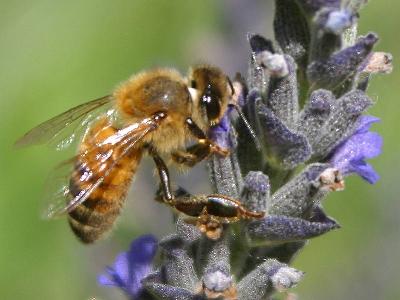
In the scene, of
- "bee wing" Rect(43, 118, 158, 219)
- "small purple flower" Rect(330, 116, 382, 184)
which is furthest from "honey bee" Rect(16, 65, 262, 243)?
"small purple flower" Rect(330, 116, 382, 184)

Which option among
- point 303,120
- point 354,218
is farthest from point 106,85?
point 303,120

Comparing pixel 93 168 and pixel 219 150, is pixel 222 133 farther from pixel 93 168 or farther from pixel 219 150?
pixel 93 168

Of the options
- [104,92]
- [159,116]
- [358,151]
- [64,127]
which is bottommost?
[358,151]

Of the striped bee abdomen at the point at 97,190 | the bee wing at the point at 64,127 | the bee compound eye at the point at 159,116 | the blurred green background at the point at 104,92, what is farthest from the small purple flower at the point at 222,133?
the blurred green background at the point at 104,92

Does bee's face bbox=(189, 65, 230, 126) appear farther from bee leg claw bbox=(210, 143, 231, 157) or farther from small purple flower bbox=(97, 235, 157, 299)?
small purple flower bbox=(97, 235, 157, 299)

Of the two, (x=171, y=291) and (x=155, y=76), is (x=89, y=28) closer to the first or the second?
(x=155, y=76)

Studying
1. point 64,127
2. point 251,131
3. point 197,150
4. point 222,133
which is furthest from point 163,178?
point 64,127
